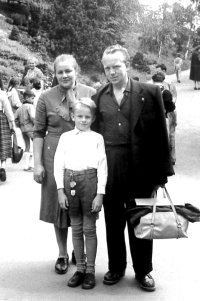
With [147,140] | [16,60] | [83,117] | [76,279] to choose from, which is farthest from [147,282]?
[16,60]

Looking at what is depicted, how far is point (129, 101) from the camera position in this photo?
4.44 meters

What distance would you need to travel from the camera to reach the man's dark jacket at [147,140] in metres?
4.38

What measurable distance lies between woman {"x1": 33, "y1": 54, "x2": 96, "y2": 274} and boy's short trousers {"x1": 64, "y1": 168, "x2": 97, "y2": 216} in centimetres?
32

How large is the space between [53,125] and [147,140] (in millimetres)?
873

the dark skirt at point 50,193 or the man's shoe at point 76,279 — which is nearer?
the man's shoe at point 76,279

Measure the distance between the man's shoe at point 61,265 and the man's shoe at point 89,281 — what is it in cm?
39

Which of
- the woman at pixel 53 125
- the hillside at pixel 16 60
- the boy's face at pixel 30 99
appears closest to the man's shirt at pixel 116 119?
the woman at pixel 53 125

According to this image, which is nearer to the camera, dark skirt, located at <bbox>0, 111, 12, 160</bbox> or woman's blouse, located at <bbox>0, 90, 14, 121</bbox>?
woman's blouse, located at <bbox>0, 90, 14, 121</bbox>

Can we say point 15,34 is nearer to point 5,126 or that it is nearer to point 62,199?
point 5,126

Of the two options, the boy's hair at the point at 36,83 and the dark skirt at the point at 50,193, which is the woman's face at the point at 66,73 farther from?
the boy's hair at the point at 36,83

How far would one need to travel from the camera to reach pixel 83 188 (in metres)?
4.47

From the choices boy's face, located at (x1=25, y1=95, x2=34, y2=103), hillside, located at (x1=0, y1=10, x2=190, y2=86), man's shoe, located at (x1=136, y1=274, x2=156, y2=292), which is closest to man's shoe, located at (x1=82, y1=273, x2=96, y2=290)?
man's shoe, located at (x1=136, y1=274, x2=156, y2=292)

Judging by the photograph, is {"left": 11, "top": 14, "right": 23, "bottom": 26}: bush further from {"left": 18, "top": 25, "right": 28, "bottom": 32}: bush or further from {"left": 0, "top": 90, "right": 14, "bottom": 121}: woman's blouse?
{"left": 0, "top": 90, "right": 14, "bottom": 121}: woman's blouse

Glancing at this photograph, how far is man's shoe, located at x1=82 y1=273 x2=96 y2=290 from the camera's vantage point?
457cm
